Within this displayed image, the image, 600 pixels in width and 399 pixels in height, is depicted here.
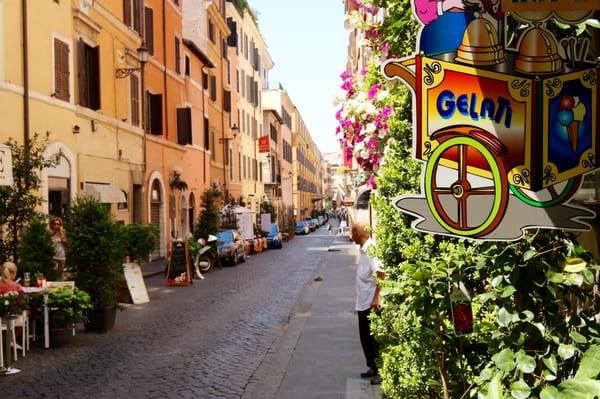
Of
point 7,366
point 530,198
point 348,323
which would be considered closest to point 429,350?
point 530,198

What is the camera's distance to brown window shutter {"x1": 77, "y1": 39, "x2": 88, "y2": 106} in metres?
20.3

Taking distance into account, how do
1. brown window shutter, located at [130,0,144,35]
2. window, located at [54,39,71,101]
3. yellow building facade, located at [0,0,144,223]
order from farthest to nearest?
brown window shutter, located at [130,0,144,35] → window, located at [54,39,71,101] → yellow building facade, located at [0,0,144,223]

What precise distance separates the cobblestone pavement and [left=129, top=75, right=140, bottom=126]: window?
35.8 feet

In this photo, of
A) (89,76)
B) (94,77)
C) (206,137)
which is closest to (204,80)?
(206,137)

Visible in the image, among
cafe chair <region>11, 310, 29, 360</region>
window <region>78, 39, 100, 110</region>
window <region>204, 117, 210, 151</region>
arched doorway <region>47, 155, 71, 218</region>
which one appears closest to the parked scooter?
arched doorway <region>47, 155, 71, 218</region>

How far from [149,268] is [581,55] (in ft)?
75.3

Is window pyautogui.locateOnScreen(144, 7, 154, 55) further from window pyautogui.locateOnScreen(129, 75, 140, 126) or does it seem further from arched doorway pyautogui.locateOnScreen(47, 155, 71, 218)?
arched doorway pyautogui.locateOnScreen(47, 155, 71, 218)

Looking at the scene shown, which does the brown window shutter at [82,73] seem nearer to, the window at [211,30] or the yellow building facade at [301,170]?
the window at [211,30]

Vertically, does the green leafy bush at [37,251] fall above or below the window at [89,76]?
below

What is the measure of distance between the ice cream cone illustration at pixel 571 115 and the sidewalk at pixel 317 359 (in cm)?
485

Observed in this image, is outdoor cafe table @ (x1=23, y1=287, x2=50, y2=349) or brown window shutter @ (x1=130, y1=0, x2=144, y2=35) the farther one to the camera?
brown window shutter @ (x1=130, y1=0, x2=144, y2=35)

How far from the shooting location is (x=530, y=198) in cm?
258

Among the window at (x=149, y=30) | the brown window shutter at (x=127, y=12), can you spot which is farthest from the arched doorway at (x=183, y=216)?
the brown window shutter at (x=127, y=12)

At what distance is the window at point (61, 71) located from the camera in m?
18.5
